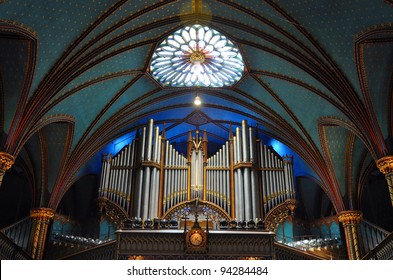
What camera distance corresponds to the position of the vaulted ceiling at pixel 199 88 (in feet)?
41.9

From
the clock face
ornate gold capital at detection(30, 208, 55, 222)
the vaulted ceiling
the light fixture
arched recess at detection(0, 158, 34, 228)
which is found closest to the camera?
the vaulted ceiling

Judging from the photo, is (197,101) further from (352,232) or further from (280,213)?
(352,232)

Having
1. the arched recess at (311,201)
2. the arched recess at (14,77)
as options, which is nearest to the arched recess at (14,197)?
the arched recess at (14,77)

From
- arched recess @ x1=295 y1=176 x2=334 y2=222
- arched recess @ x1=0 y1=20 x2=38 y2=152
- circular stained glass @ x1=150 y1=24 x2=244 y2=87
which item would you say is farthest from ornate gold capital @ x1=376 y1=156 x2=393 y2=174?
arched recess @ x1=0 y1=20 x2=38 y2=152

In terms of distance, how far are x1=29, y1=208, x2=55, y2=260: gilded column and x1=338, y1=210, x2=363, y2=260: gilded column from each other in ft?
35.5

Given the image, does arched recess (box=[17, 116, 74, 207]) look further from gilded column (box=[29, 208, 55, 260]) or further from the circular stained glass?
the circular stained glass

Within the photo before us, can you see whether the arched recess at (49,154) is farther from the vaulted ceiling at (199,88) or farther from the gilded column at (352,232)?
the gilded column at (352,232)

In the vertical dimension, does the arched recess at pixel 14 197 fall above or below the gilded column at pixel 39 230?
above

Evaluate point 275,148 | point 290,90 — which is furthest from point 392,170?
point 275,148

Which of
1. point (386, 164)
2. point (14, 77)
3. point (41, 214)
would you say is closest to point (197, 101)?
point (14, 77)

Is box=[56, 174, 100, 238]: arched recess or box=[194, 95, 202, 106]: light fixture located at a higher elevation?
box=[194, 95, 202, 106]: light fixture

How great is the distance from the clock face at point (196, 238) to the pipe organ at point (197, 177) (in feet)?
12.8

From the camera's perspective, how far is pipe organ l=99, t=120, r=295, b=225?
1742cm

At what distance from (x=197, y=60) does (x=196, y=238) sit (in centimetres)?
730
